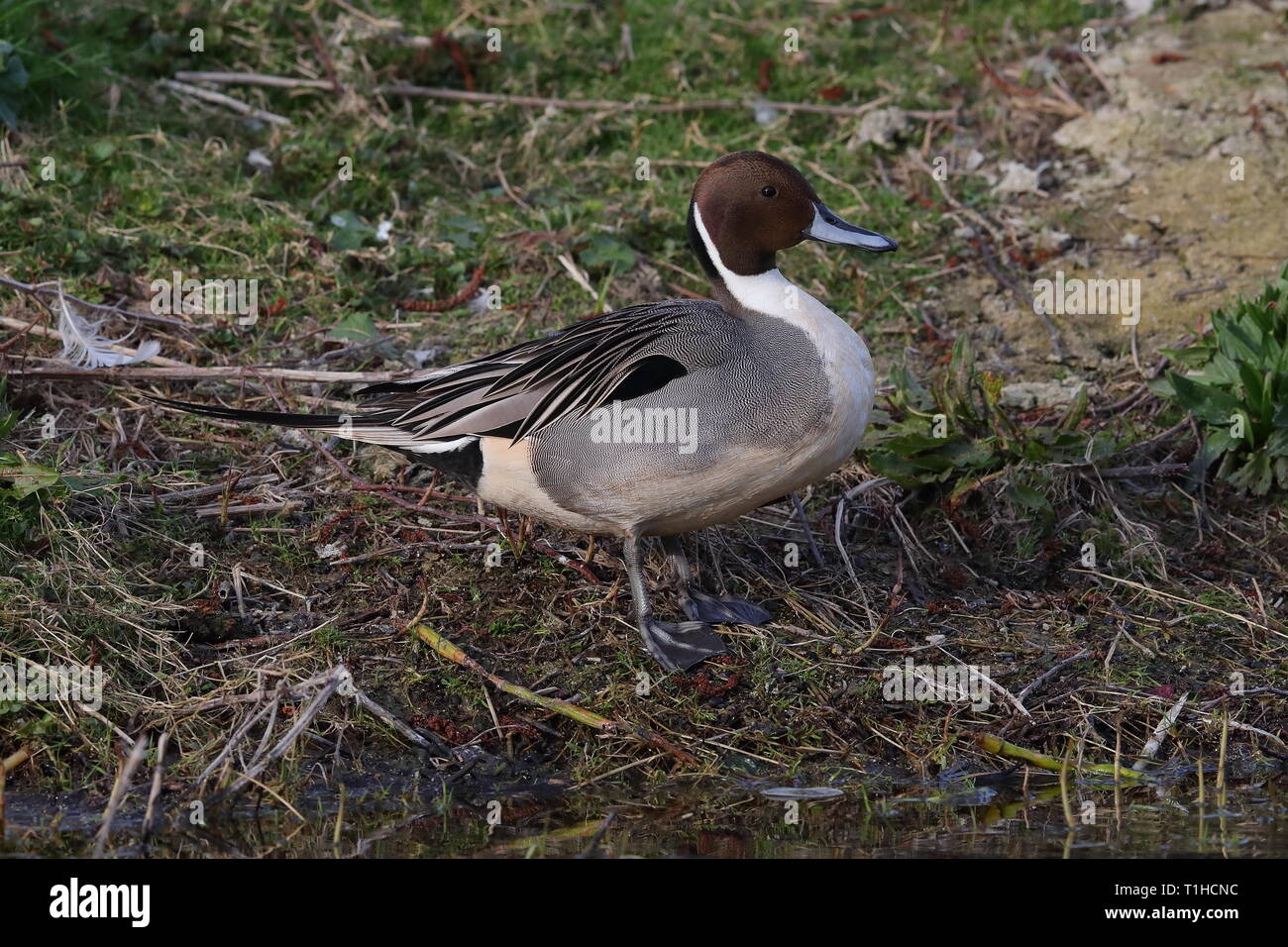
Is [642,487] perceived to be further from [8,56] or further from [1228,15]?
[1228,15]

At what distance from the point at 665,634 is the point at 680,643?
51 millimetres

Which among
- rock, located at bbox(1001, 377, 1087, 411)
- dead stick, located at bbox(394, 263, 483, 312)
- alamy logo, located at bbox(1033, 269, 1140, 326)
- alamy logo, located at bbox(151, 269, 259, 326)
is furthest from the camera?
alamy logo, located at bbox(1033, 269, 1140, 326)

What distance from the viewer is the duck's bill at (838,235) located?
4.53 m

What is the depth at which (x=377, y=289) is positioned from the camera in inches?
240

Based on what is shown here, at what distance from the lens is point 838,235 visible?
14.9 feet

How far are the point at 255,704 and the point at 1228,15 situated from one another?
6.31 meters

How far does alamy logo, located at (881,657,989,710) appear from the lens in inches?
167

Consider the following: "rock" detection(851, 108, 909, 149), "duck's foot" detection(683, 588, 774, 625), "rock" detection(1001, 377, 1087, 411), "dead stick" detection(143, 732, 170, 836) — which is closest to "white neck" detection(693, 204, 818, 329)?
"duck's foot" detection(683, 588, 774, 625)

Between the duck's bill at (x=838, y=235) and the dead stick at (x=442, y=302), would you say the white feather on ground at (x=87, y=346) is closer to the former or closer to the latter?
the dead stick at (x=442, y=302)

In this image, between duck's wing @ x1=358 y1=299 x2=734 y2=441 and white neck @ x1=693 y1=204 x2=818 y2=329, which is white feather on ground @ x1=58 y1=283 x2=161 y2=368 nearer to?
duck's wing @ x1=358 y1=299 x2=734 y2=441

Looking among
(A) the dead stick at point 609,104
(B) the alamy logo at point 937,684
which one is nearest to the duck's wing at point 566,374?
(B) the alamy logo at point 937,684

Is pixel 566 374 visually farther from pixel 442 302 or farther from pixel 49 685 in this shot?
pixel 442 302

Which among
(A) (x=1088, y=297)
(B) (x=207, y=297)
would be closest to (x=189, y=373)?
(B) (x=207, y=297)

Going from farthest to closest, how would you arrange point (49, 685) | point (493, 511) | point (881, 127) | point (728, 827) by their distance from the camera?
point (881, 127) < point (493, 511) < point (49, 685) < point (728, 827)
